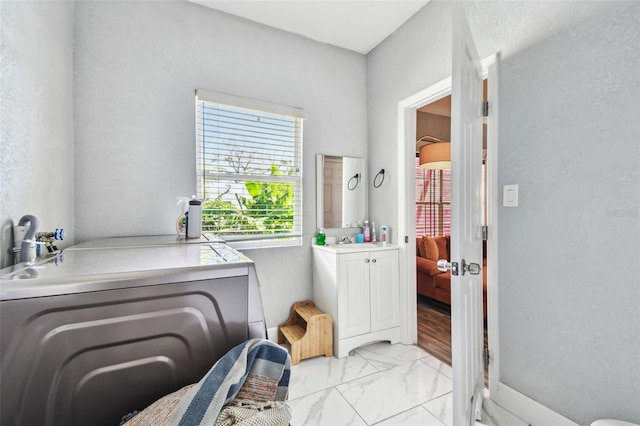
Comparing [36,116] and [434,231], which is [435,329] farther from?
[36,116]

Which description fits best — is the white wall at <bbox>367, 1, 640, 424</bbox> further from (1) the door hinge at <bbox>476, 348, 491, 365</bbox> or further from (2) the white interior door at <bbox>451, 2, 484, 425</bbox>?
(2) the white interior door at <bbox>451, 2, 484, 425</bbox>

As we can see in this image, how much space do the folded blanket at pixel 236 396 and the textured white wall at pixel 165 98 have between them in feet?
5.22

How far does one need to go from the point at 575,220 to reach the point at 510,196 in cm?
33

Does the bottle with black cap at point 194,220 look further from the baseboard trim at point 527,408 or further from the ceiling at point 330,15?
the baseboard trim at point 527,408

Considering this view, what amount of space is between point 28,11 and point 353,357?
8.98ft

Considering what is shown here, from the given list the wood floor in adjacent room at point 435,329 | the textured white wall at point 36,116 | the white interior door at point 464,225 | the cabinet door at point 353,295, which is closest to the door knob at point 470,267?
the white interior door at point 464,225

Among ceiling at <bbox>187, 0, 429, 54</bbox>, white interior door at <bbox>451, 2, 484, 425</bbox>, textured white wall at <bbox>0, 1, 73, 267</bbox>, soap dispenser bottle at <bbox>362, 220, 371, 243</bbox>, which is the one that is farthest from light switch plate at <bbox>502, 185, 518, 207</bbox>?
textured white wall at <bbox>0, 1, 73, 267</bbox>

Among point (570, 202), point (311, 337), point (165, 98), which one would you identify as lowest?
point (311, 337)

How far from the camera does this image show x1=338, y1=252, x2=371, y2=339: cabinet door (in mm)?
2186

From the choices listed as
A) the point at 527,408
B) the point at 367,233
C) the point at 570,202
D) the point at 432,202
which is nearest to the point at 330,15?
the point at 367,233

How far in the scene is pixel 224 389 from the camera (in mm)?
673

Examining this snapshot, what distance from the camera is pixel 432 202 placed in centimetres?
416

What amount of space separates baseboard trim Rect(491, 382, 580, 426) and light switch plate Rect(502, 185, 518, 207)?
1095 mm

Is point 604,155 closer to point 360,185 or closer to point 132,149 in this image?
point 360,185
